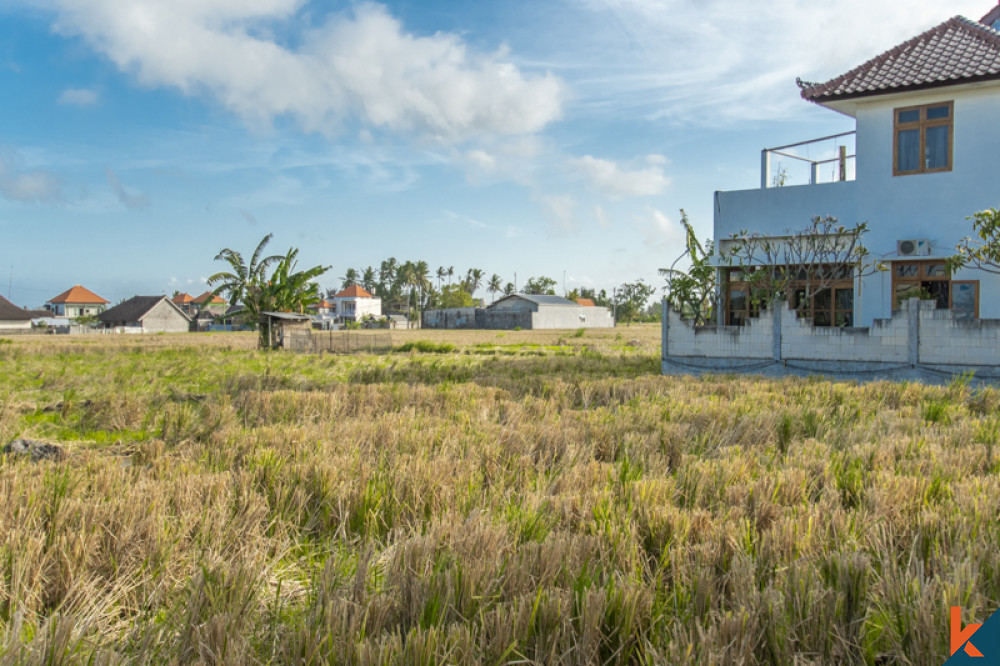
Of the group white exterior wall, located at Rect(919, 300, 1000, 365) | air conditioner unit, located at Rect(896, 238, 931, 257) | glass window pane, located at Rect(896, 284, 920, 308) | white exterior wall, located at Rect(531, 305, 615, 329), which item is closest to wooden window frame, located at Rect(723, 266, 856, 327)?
glass window pane, located at Rect(896, 284, 920, 308)

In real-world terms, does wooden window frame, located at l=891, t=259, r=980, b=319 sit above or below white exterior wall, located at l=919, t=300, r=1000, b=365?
above

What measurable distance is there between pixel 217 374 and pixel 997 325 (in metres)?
17.1

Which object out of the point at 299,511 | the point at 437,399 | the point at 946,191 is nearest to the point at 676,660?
the point at 299,511

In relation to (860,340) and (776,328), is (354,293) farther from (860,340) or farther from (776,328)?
(860,340)

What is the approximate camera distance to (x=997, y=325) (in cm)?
1328

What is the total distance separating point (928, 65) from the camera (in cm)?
1680

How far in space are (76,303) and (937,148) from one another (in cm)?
11772

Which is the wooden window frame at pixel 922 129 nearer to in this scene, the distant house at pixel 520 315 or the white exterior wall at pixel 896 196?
the white exterior wall at pixel 896 196

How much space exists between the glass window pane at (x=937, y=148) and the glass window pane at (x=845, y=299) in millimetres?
3622

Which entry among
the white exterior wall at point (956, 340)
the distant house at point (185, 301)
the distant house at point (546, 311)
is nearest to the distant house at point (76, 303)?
the distant house at point (185, 301)

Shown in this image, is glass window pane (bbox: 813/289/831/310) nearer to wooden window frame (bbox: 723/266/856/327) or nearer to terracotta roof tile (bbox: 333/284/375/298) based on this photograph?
wooden window frame (bbox: 723/266/856/327)

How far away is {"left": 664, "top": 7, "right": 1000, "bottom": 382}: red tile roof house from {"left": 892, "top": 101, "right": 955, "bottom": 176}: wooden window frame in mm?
24

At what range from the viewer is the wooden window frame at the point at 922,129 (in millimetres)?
16531

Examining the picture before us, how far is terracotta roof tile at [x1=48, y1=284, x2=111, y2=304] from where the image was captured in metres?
107
